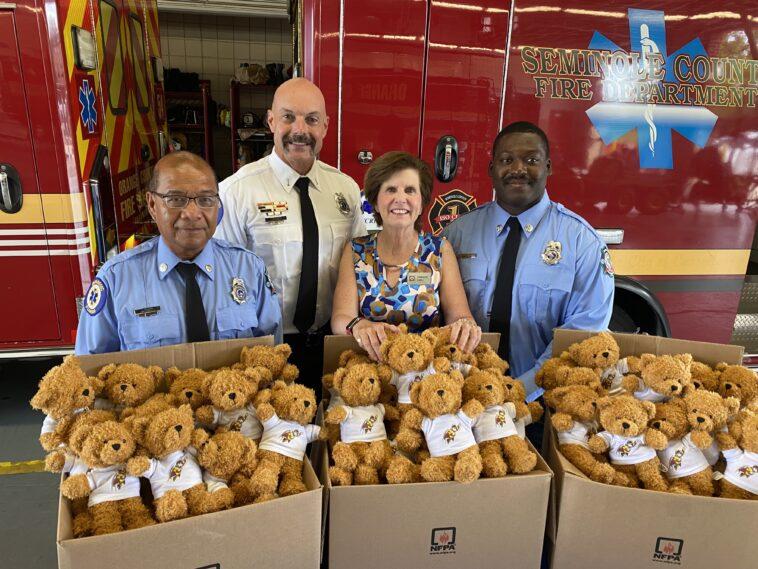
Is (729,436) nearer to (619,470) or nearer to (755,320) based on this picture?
(619,470)

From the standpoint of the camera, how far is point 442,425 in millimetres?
1319

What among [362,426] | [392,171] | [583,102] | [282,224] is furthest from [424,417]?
[583,102]

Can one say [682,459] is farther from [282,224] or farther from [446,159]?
[446,159]

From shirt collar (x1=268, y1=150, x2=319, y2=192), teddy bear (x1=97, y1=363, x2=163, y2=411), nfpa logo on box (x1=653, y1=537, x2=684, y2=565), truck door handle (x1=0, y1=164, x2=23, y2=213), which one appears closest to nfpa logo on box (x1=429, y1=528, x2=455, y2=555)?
nfpa logo on box (x1=653, y1=537, x2=684, y2=565)

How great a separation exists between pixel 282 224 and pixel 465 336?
1.02 meters

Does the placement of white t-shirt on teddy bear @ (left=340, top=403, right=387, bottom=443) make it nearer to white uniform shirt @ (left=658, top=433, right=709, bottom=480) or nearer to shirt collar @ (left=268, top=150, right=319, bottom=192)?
white uniform shirt @ (left=658, top=433, right=709, bottom=480)

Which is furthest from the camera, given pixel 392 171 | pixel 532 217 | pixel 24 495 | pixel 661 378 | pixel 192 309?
pixel 24 495

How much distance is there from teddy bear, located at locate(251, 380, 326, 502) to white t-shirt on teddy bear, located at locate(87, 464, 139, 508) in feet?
0.86

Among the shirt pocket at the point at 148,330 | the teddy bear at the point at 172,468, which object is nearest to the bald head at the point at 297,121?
the shirt pocket at the point at 148,330

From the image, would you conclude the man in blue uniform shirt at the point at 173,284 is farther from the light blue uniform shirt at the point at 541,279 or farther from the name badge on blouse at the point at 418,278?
the light blue uniform shirt at the point at 541,279

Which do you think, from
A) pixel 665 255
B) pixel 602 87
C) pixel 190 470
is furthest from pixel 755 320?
pixel 190 470

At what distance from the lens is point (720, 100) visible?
2.86m

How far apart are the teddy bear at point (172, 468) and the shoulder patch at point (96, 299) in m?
0.65

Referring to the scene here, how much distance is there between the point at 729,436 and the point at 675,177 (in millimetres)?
2070
